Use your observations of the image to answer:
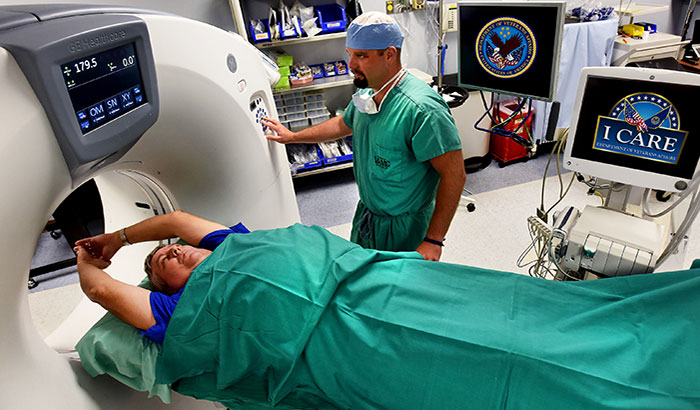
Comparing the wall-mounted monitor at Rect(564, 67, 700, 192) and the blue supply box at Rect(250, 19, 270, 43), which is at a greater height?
the blue supply box at Rect(250, 19, 270, 43)

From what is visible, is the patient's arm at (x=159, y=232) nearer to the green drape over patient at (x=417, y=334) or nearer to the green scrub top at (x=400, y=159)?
the green drape over patient at (x=417, y=334)

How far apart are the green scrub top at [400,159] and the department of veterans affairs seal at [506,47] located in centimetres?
29

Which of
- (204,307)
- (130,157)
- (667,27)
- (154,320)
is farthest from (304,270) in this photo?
(667,27)

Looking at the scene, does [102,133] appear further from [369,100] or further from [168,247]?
[369,100]

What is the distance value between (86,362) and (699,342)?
1423mm

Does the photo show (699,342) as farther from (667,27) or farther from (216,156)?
(667,27)

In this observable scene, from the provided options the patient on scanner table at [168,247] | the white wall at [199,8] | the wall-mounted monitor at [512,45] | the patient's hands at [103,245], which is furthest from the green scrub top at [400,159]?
the white wall at [199,8]

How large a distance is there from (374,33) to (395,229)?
2.47 feet

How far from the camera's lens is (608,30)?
3025 millimetres

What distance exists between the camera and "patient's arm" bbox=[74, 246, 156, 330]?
1199 mm

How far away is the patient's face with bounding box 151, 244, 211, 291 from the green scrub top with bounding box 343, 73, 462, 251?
681 millimetres

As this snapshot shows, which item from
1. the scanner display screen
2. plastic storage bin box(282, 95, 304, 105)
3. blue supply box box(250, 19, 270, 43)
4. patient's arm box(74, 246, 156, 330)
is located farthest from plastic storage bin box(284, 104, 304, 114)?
the scanner display screen

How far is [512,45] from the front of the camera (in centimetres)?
165

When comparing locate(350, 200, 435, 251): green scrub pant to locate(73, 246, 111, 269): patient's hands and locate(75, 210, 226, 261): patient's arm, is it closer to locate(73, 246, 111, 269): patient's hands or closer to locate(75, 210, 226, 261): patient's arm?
locate(75, 210, 226, 261): patient's arm
